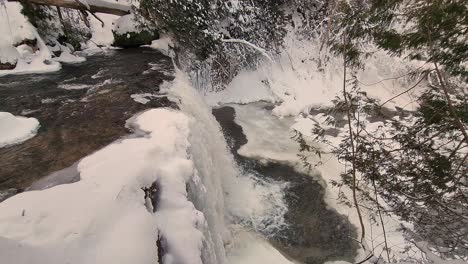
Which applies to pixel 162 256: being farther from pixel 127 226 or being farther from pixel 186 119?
pixel 186 119

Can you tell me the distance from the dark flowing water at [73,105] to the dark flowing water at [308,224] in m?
2.34

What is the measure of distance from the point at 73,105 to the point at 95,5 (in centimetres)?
396

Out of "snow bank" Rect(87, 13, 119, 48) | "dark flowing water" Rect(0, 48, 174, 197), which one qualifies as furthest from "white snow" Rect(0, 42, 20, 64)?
"snow bank" Rect(87, 13, 119, 48)

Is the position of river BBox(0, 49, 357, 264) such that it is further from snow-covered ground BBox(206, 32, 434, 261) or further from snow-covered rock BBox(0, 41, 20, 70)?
snow-covered ground BBox(206, 32, 434, 261)

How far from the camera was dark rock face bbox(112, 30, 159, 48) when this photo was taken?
789cm

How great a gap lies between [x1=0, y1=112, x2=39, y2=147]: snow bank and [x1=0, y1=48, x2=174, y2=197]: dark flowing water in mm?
99

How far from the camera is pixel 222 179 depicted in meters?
5.38

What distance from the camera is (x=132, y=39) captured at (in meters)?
7.94

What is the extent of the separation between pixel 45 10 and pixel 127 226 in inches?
275

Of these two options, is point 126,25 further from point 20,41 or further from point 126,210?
point 126,210

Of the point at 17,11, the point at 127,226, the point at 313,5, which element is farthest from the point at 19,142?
the point at 313,5

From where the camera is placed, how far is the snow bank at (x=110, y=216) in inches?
74.0

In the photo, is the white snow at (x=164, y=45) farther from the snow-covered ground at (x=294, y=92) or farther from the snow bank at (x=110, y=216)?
the snow bank at (x=110, y=216)

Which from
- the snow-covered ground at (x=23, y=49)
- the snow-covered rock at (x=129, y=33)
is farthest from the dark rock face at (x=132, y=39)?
the snow-covered ground at (x=23, y=49)
